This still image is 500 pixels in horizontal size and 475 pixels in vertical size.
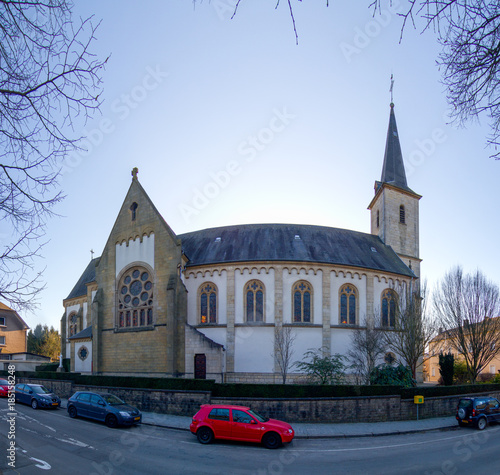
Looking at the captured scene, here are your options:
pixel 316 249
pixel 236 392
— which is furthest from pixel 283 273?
pixel 236 392

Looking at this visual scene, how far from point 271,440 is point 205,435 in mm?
2594

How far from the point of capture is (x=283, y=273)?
35.7 meters

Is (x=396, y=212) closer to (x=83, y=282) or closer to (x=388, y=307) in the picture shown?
(x=388, y=307)

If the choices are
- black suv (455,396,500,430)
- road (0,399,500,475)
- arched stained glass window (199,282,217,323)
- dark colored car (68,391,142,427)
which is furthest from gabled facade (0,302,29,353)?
black suv (455,396,500,430)

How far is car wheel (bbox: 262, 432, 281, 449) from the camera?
16500 mm

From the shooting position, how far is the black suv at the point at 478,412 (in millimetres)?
21844

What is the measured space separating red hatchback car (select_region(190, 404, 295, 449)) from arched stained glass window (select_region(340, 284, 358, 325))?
2036 centimetres

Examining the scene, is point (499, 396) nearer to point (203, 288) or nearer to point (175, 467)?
point (203, 288)

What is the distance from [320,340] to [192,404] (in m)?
15.0

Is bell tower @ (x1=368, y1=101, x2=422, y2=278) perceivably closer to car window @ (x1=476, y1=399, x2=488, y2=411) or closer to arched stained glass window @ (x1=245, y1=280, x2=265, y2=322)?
arched stained glass window @ (x1=245, y1=280, x2=265, y2=322)

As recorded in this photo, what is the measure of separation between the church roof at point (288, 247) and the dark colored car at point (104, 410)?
16955mm

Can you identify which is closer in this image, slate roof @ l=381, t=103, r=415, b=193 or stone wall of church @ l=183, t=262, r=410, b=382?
stone wall of church @ l=183, t=262, r=410, b=382

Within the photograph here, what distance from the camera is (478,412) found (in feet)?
71.9

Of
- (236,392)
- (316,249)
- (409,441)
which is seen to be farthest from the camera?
(316,249)
